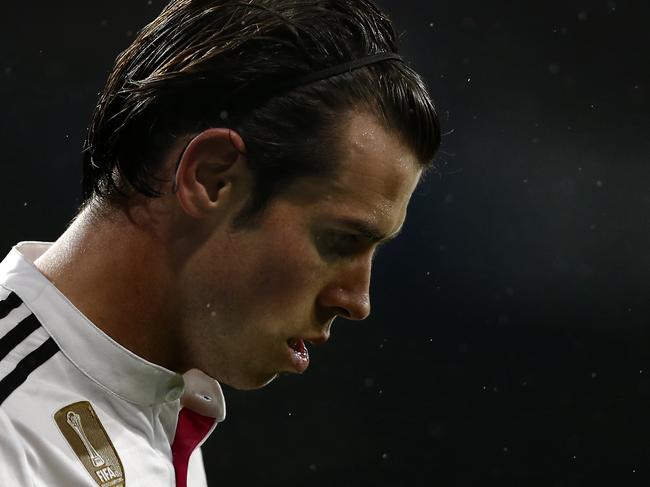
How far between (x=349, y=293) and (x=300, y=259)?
0.26ft

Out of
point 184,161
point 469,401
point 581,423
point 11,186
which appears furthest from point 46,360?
point 581,423

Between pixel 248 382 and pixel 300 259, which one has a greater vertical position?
pixel 300 259

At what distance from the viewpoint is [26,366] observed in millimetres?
1073

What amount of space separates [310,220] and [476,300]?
225 cm

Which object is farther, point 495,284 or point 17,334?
point 495,284

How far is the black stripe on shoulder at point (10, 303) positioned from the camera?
3.63 feet

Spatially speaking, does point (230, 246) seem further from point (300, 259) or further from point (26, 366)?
point (26, 366)

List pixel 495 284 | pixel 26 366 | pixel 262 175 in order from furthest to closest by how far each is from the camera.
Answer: pixel 495 284
pixel 262 175
pixel 26 366

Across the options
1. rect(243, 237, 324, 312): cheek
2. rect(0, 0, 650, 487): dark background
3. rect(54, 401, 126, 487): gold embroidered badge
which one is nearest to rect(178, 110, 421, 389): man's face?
rect(243, 237, 324, 312): cheek

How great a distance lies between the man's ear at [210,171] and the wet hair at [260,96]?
0.02m

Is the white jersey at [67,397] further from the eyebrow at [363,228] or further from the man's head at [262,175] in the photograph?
the eyebrow at [363,228]

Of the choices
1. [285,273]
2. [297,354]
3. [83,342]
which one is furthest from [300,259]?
[83,342]

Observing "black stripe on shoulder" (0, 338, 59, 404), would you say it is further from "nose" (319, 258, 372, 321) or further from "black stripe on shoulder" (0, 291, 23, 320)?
"nose" (319, 258, 372, 321)

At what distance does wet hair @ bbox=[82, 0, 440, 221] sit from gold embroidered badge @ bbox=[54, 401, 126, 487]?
26 cm
